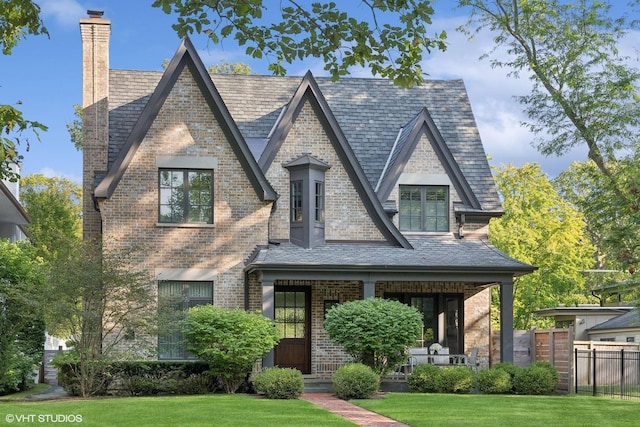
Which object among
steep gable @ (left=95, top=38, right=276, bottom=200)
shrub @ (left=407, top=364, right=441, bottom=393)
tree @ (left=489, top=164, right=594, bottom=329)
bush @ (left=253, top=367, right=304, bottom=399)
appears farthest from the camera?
tree @ (left=489, top=164, right=594, bottom=329)

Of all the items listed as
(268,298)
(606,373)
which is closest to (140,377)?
(268,298)

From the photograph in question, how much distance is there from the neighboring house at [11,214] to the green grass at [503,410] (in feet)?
51.6

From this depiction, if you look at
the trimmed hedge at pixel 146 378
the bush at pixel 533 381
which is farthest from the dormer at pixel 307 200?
the bush at pixel 533 381

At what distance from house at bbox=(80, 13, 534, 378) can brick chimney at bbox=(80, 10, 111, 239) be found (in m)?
0.04

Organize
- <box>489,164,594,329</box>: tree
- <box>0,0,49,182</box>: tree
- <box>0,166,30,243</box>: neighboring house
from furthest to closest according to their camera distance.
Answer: <box>489,164,594,329</box>: tree
<box>0,166,30,243</box>: neighboring house
<box>0,0,49,182</box>: tree

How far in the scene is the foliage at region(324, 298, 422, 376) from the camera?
912 inches

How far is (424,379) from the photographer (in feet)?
78.5

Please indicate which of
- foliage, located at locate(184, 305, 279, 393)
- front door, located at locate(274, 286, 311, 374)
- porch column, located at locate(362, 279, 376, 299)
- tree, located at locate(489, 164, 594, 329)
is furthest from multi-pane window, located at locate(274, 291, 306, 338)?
tree, located at locate(489, 164, 594, 329)

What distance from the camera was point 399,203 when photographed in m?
29.0

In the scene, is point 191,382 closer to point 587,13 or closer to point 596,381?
point 596,381

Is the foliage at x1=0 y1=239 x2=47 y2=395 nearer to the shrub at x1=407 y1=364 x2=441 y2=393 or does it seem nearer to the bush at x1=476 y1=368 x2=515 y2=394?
the shrub at x1=407 y1=364 x2=441 y2=393

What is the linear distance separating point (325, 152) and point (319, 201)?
4.82 feet

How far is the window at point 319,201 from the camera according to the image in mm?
27503

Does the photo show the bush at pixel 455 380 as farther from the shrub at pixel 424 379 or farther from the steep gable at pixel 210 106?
the steep gable at pixel 210 106
